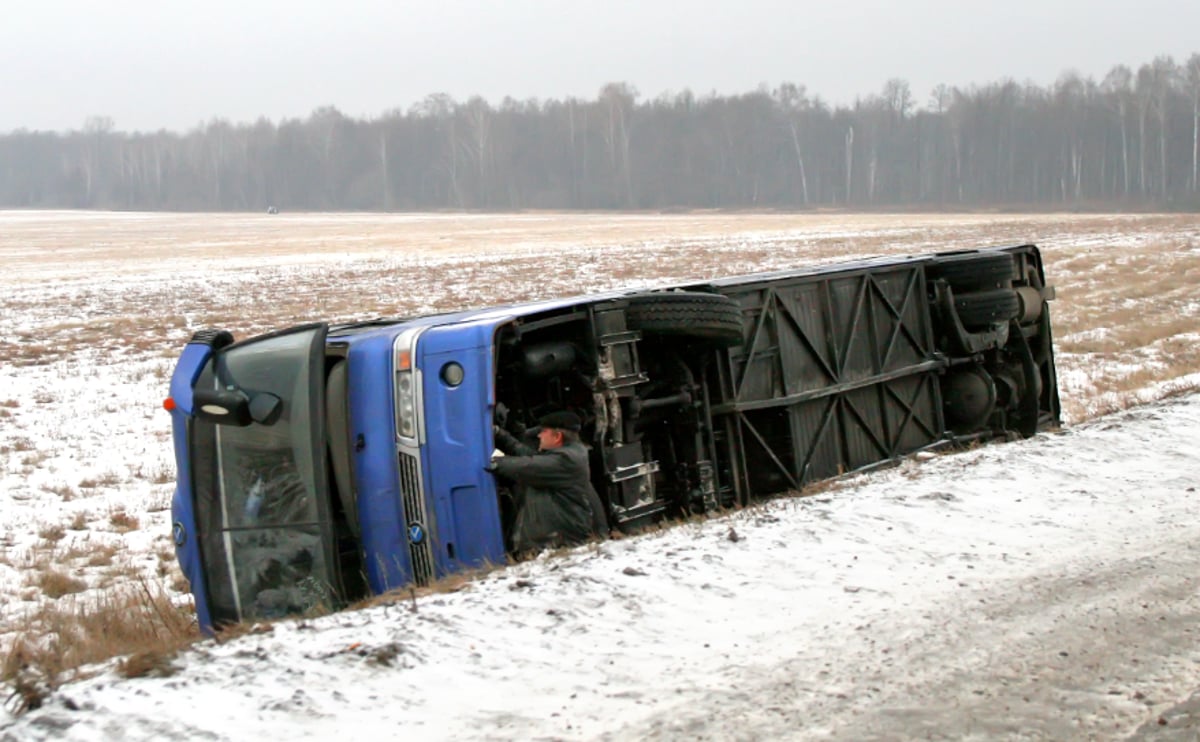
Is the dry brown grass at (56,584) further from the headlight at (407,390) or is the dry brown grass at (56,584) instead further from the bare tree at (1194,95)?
the bare tree at (1194,95)

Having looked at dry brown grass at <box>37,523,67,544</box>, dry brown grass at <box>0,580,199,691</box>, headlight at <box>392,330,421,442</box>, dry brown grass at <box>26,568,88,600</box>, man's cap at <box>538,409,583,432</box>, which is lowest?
dry brown grass at <box>26,568,88,600</box>

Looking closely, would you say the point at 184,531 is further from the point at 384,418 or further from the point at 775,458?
the point at 775,458

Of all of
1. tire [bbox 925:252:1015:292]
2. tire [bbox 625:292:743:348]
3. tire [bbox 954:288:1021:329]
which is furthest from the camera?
tire [bbox 925:252:1015:292]

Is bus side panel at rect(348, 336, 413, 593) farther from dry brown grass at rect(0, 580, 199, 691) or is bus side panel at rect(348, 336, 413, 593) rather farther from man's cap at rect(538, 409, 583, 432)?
dry brown grass at rect(0, 580, 199, 691)

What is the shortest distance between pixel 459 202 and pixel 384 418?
117942 millimetres

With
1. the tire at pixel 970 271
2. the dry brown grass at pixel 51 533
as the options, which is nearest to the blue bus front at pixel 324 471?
the dry brown grass at pixel 51 533

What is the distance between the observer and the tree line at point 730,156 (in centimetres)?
11369

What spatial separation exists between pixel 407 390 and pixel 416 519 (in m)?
0.75

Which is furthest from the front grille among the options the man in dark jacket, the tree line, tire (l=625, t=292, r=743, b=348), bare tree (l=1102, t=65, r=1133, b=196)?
bare tree (l=1102, t=65, r=1133, b=196)

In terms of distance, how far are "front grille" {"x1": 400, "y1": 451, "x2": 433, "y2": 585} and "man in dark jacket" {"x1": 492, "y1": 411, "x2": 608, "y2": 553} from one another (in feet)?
1.62

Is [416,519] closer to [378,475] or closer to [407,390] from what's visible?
[378,475]

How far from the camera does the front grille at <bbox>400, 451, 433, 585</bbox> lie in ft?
23.6

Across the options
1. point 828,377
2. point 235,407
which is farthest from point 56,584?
point 828,377

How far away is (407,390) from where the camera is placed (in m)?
7.23
